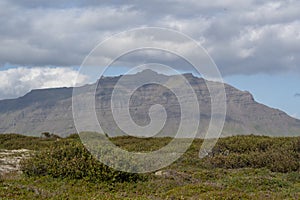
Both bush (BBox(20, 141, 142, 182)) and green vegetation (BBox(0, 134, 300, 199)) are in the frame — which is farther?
bush (BBox(20, 141, 142, 182))

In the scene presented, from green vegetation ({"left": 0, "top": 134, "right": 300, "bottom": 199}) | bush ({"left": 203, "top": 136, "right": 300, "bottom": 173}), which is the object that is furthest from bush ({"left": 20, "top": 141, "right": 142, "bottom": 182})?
bush ({"left": 203, "top": 136, "right": 300, "bottom": 173})

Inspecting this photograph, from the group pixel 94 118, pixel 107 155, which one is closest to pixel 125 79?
pixel 94 118

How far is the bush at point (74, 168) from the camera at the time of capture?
64.1ft

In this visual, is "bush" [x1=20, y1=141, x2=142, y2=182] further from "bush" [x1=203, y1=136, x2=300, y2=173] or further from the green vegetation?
"bush" [x1=203, y1=136, x2=300, y2=173]

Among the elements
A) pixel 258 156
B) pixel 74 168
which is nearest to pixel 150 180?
pixel 74 168

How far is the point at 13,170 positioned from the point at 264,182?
1134cm

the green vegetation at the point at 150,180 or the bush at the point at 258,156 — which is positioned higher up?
the bush at the point at 258,156

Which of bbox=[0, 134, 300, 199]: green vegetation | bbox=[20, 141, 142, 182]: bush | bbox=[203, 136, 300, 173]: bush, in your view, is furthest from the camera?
bbox=[203, 136, 300, 173]: bush

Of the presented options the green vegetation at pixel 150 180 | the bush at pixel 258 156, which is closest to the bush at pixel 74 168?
the green vegetation at pixel 150 180

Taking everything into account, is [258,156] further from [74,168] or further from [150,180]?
[74,168]

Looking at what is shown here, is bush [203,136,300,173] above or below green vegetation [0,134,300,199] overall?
above

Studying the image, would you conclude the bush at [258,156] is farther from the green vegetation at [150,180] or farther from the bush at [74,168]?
the bush at [74,168]

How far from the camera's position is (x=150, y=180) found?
1981 cm

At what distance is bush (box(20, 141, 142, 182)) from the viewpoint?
1953 centimetres
